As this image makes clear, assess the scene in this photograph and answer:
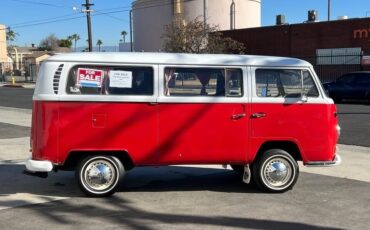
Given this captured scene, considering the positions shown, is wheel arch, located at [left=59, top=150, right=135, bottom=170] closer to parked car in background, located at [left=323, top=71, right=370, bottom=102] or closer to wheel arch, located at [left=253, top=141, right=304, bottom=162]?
wheel arch, located at [left=253, top=141, right=304, bottom=162]

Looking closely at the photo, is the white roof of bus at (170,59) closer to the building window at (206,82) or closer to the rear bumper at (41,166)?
the building window at (206,82)

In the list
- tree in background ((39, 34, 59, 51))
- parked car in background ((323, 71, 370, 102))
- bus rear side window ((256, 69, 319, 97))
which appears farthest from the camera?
tree in background ((39, 34, 59, 51))

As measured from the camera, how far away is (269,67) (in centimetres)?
725

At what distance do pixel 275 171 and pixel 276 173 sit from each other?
3 centimetres

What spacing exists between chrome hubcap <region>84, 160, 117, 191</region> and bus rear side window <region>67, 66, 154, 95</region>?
3.12 ft

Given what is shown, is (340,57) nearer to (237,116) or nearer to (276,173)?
(276,173)

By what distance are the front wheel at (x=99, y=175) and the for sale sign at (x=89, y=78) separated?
960mm

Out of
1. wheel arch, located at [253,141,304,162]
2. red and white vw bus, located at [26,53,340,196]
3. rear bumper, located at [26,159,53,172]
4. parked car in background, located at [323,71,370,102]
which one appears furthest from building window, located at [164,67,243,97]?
parked car in background, located at [323,71,370,102]

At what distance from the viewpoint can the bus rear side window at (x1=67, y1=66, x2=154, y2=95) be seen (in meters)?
6.84

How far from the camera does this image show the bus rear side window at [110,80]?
684cm

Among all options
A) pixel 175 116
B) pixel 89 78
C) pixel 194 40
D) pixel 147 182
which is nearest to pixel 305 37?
pixel 194 40

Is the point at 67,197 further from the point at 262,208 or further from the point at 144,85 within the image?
the point at 262,208

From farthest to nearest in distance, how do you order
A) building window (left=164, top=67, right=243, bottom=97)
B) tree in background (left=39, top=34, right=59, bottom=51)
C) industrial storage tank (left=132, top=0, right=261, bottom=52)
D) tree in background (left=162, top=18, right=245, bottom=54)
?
tree in background (left=39, top=34, right=59, bottom=51), industrial storage tank (left=132, top=0, right=261, bottom=52), tree in background (left=162, top=18, right=245, bottom=54), building window (left=164, top=67, right=243, bottom=97)

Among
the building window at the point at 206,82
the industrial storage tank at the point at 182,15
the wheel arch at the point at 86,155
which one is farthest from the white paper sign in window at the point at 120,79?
the industrial storage tank at the point at 182,15
